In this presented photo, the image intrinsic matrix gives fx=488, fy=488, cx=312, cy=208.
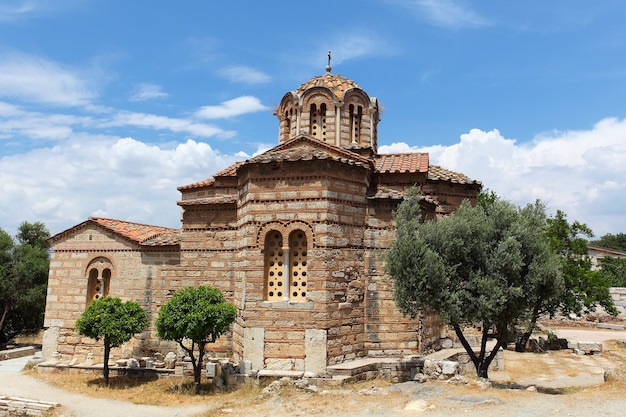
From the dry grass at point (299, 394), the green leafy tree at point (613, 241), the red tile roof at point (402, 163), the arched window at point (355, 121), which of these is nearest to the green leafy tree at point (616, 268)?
the green leafy tree at point (613, 241)

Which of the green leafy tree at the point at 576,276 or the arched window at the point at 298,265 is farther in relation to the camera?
the green leafy tree at the point at 576,276

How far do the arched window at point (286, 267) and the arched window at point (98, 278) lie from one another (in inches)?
230

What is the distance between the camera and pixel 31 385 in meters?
13.0

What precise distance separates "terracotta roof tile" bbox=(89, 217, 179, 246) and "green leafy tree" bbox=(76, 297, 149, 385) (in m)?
2.39

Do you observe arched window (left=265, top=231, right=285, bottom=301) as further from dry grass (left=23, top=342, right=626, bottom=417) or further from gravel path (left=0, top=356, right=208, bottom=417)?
gravel path (left=0, top=356, right=208, bottom=417)

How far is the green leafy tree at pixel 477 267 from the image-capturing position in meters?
10.1

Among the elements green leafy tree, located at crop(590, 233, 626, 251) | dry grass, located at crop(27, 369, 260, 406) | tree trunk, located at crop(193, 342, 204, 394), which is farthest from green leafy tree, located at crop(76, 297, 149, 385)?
green leafy tree, located at crop(590, 233, 626, 251)

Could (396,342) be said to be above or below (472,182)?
below

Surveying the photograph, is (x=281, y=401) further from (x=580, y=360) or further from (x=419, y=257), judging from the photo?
(x=580, y=360)

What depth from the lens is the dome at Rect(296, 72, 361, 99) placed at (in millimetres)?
17084

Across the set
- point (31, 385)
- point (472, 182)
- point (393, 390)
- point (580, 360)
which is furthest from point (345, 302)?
point (580, 360)

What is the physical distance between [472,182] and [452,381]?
677cm

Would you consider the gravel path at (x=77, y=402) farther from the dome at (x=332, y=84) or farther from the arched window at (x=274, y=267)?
the dome at (x=332, y=84)

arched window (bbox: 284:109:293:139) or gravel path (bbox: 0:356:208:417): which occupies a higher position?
arched window (bbox: 284:109:293:139)
